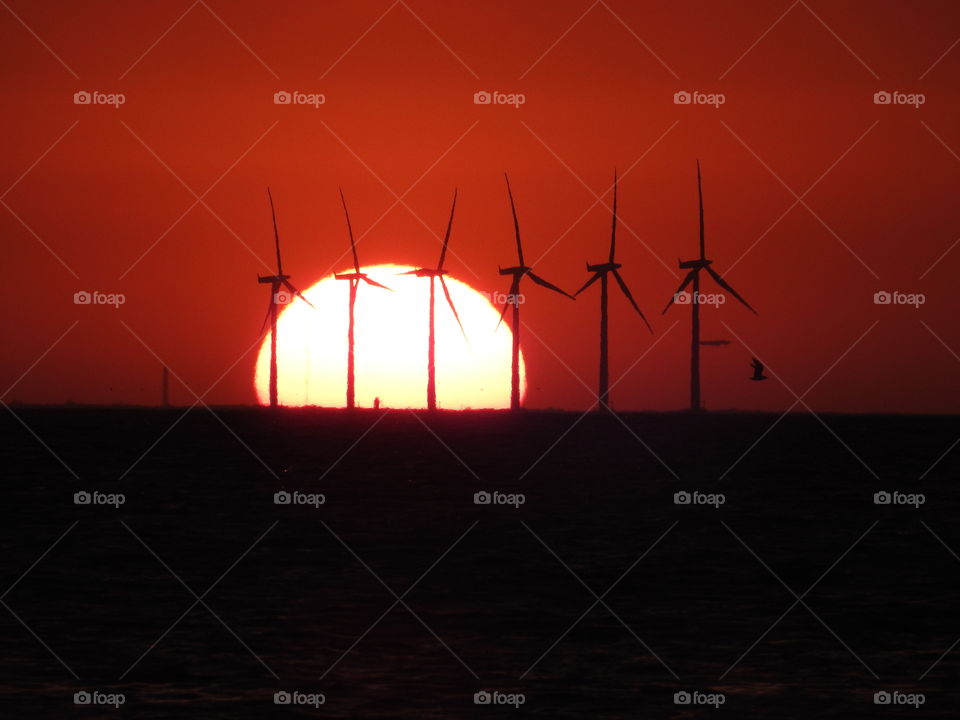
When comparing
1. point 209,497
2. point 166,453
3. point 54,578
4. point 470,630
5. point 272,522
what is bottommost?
point 470,630

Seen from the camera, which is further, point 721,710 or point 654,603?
point 654,603

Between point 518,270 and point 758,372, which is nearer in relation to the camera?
point 758,372

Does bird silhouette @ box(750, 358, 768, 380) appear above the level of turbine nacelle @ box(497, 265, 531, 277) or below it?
below

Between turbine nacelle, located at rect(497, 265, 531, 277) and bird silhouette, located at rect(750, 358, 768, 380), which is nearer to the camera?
bird silhouette, located at rect(750, 358, 768, 380)

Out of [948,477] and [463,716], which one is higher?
[948,477]

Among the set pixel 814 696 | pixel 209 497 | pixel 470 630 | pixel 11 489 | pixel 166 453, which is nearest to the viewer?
pixel 814 696

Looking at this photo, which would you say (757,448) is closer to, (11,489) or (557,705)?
(11,489)

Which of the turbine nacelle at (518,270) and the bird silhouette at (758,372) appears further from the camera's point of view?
the turbine nacelle at (518,270)

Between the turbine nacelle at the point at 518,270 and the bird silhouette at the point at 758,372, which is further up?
the turbine nacelle at the point at 518,270

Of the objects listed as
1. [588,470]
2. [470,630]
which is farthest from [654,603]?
[588,470]

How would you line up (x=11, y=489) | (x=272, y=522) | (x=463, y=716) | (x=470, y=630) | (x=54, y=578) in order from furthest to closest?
1. (x=11, y=489)
2. (x=272, y=522)
3. (x=54, y=578)
4. (x=470, y=630)
5. (x=463, y=716)
